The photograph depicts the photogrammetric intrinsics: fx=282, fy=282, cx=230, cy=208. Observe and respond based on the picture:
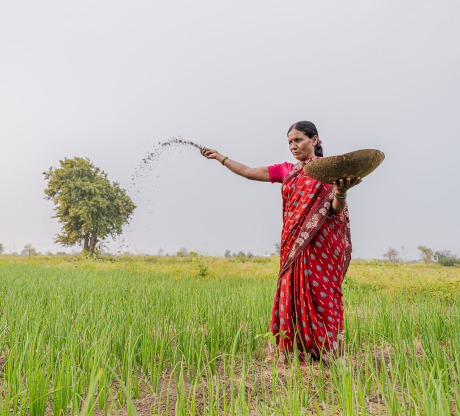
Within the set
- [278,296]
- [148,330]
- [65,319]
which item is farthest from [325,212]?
[65,319]

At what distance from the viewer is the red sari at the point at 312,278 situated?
2.06 metres

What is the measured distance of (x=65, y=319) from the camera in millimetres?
2420

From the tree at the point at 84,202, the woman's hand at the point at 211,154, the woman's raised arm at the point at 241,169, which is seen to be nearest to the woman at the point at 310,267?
the woman's raised arm at the point at 241,169

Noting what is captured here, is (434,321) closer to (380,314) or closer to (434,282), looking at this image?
(380,314)

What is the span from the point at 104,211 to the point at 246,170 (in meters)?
21.7

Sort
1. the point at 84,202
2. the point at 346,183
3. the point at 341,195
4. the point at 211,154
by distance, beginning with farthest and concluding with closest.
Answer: the point at 84,202
the point at 211,154
the point at 341,195
the point at 346,183

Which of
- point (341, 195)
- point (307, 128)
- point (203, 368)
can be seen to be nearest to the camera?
point (203, 368)

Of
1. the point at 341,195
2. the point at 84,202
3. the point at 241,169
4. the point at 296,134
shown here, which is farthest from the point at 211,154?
A: the point at 84,202

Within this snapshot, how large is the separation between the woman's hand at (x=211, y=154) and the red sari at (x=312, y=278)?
1043mm

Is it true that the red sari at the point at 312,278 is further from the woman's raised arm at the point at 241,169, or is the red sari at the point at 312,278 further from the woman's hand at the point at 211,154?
the woman's hand at the point at 211,154

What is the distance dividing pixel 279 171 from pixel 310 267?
96 cm

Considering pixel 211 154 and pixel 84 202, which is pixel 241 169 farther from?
pixel 84 202

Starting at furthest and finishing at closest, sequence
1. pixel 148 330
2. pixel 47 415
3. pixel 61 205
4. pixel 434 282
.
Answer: pixel 61 205 → pixel 434 282 → pixel 148 330 → pixel 47 415

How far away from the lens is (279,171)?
8.71 feet
